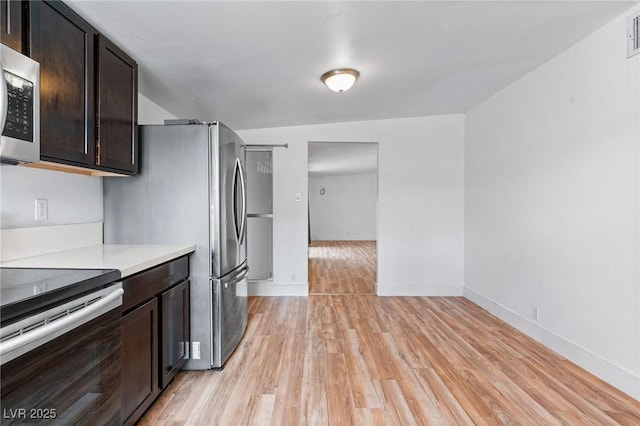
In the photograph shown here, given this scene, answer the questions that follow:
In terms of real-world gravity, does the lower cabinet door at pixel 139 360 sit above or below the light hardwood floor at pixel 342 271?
above

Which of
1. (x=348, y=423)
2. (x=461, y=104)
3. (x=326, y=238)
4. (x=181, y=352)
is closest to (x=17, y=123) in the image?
(x=181, y=352)

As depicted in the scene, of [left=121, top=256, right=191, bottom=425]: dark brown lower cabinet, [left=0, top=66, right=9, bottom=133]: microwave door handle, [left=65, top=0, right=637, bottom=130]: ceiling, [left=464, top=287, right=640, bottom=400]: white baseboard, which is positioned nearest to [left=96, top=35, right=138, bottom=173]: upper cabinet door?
[left=65, top=0, right=637, bottom=130]: ceiling

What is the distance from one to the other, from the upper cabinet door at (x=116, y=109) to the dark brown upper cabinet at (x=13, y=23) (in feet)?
1.45

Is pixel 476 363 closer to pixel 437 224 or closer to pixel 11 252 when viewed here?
pixel 437 224

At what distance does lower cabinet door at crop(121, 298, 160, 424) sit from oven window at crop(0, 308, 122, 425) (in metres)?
0.11

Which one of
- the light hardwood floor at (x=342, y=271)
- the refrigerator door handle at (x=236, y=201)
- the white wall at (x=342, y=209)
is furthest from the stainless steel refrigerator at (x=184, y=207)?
the white wall at (x=342, y=209)

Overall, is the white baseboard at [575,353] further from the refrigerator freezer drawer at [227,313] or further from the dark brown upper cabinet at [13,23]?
the dark brown upper cabinet at [13,23]

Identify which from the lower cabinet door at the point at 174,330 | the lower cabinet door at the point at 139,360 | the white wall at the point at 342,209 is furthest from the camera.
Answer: the white wall at the point at 342,209

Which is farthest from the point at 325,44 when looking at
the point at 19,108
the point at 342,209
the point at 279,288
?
the point at 342,209

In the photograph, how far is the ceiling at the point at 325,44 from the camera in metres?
1.86

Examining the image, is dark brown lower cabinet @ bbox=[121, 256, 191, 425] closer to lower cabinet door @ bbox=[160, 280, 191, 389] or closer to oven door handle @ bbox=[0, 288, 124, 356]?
lower cabinet door @ bbox=[160, 280, 191, 389]

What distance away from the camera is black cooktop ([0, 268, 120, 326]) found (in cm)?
97

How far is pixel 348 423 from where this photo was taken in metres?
1.76

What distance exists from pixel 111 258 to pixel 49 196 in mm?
649
